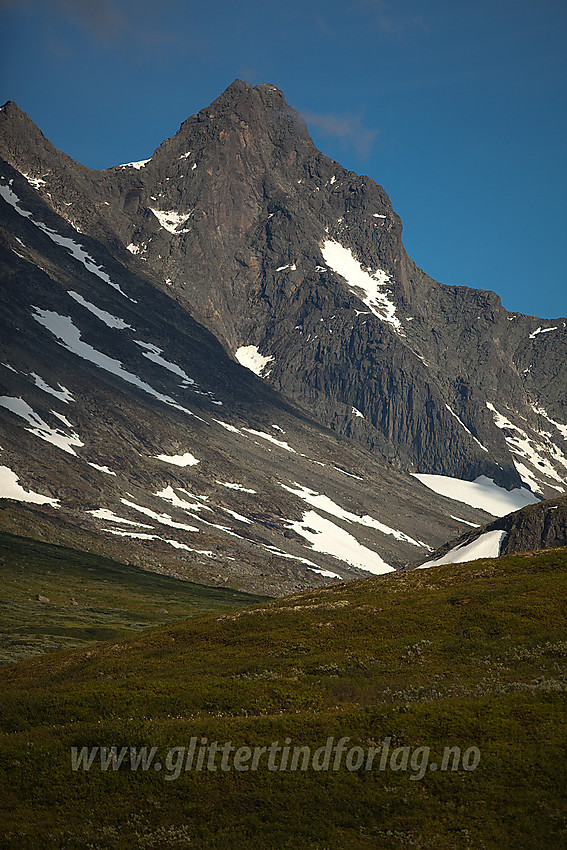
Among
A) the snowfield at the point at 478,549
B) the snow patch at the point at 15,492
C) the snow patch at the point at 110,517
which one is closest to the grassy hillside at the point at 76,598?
the snow patch at the point at 15,492

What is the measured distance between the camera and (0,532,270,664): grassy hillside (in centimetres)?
8544

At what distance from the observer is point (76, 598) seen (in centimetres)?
11781

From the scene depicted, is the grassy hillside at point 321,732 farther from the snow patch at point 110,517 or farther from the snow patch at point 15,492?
the snow patch at point 110,517

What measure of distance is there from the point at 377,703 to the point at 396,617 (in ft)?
46.3

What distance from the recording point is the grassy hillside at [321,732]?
918 inches

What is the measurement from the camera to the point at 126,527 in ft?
629

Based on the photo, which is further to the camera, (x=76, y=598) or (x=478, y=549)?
(x=478, y=549)

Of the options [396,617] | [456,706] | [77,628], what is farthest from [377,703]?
[77,628]

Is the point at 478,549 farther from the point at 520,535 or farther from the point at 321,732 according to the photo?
the point at 321,732

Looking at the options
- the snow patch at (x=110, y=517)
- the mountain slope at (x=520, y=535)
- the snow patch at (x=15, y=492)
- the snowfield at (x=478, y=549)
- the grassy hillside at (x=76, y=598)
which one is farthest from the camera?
the snow patch at (x=110, y=517)

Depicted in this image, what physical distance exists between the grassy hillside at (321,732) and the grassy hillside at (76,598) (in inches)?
1411

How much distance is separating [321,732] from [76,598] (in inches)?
3806

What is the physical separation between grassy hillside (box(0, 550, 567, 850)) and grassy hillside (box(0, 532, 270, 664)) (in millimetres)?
35851

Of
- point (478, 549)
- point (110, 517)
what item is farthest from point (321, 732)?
point (110, 517)
